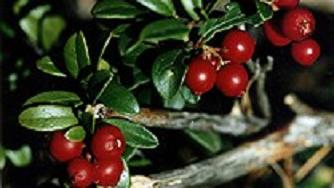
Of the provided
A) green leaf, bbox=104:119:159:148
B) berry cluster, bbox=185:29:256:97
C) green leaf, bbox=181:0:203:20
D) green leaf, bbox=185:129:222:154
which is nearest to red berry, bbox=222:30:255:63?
berry cluster, bbox=185:29:256:97

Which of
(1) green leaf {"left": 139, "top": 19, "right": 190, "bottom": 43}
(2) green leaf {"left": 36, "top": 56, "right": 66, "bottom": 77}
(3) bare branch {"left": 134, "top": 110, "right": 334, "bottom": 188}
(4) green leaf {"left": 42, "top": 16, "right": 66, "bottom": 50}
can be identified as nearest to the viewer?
(1) green leaf {"left": 139, "top": 19, "right": 190, "bottom": 43}

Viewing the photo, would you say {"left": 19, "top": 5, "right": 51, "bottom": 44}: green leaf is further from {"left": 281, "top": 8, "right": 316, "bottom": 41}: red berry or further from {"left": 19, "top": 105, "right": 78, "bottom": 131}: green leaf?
{"left": 281, "top": 8, "right": 316, "bottom": 41}: red berry

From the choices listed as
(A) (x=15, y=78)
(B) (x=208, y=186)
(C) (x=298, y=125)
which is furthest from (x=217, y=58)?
(A) (x=15, y=78)

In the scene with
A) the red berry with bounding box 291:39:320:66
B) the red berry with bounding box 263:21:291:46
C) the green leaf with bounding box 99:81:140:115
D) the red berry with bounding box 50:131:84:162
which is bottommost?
the red berry with bounding box 50:131:84:162

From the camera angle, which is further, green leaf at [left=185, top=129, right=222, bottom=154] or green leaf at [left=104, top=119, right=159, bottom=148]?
green leaf at [left=185, top=129, right=222, bottom=154]

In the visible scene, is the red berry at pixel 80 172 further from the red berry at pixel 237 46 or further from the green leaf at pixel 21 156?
the green leaf at pixel 21 156

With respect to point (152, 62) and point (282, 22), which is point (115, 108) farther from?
point (282, 22)
